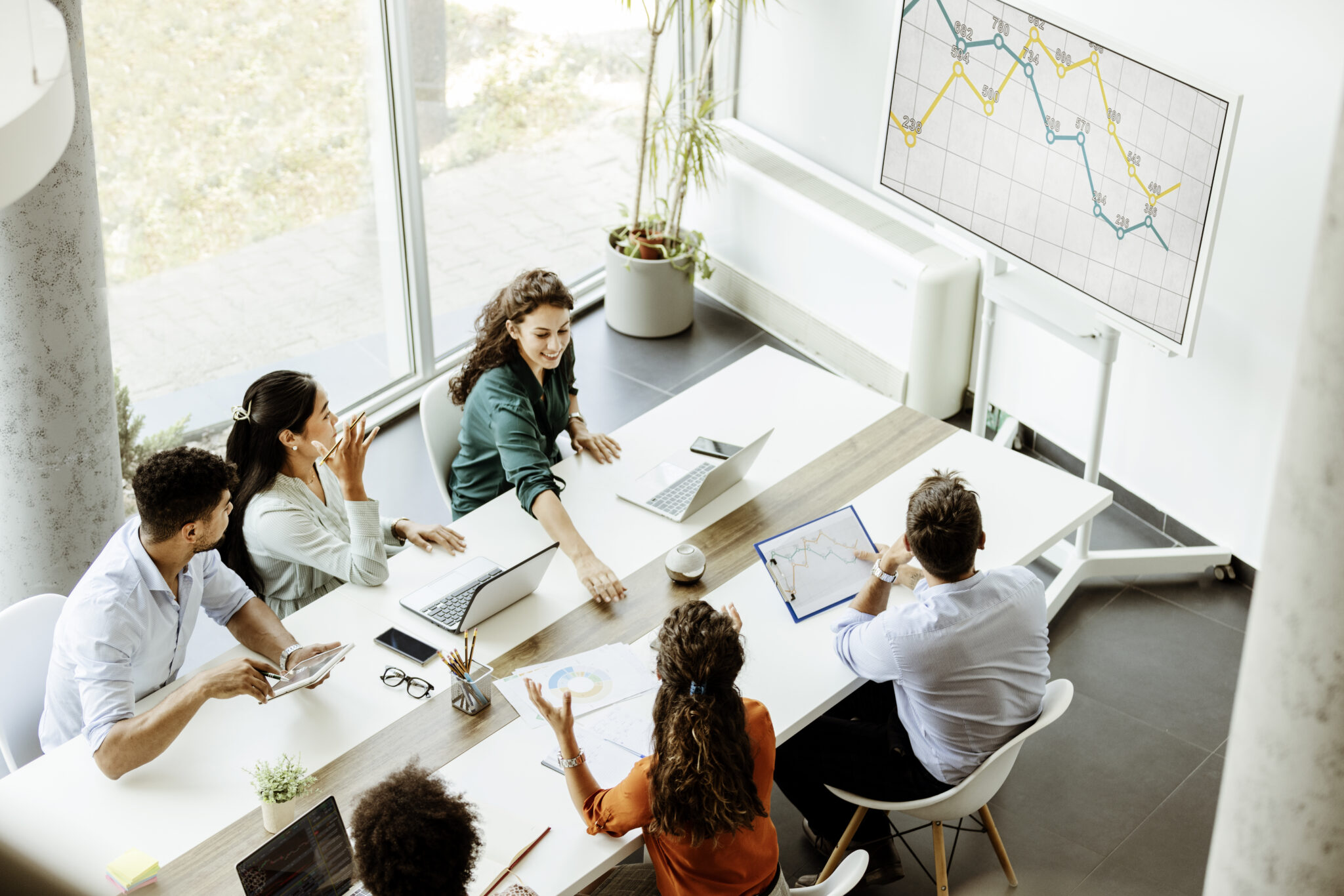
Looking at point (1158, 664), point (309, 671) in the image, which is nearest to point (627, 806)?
point (309, 671)

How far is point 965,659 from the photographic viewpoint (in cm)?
287

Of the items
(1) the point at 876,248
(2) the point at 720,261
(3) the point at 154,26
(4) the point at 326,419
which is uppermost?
(3) the point at 154,26

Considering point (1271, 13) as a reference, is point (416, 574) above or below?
below

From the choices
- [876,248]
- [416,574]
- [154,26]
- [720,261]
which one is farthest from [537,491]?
[720,261]

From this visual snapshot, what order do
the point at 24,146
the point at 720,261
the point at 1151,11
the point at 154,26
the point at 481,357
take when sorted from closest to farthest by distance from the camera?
the point at 24,146
the point at 481,357
the point at 154,26
the point at 1151,11
the point at 720,261

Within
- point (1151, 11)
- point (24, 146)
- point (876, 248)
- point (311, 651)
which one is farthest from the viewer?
point (876, 248)

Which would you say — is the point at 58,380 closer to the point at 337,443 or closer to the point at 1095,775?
the point at 337,443

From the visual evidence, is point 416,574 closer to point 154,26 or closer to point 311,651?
point 311,651

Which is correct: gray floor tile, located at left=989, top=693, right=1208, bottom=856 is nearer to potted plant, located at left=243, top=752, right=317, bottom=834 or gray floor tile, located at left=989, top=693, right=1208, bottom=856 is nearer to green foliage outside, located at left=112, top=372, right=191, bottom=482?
potted plant, located at left=243, top=752, right=317, bottom=834

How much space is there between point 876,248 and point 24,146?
4.47 meters

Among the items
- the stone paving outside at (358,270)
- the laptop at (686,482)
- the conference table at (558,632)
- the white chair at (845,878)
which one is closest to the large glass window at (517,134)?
the stone paving outside at (358,270)

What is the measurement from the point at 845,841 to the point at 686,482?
3.72ft

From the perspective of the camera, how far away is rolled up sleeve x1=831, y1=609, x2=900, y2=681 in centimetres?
289

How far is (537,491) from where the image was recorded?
3.52 meters
